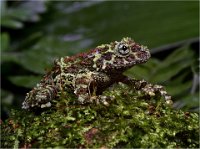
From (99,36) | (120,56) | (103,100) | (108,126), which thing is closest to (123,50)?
(120,56)

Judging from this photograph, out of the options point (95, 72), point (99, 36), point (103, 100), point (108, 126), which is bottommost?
point (108, 126)

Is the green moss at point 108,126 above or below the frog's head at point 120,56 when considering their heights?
below

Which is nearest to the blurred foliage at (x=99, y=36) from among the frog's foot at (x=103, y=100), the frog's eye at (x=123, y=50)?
the frog's eye at (x=123, y=50)

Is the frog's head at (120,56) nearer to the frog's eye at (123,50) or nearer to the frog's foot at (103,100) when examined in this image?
the frog's eye at (123,50)

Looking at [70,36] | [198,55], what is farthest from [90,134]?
[70,36]

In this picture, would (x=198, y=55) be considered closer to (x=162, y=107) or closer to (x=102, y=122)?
(x=162, y=107)

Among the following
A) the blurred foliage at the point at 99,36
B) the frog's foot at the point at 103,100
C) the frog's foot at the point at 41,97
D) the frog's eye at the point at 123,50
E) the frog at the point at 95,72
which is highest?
the blurred foliage at the point at 99,36

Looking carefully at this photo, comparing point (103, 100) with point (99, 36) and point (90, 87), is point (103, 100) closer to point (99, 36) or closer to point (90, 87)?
point (90, 87)
